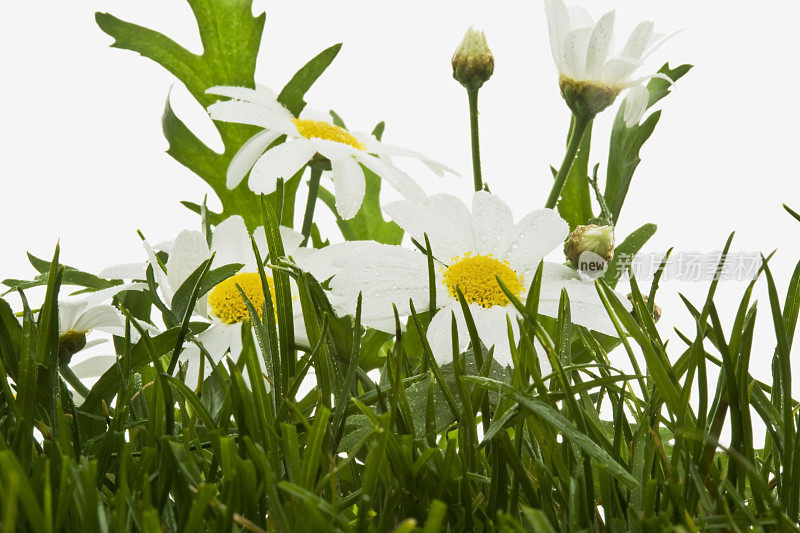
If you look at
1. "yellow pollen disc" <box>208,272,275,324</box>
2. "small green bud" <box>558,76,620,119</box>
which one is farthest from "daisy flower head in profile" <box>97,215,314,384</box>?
"small green bud" <box>558,76,620,119</box>

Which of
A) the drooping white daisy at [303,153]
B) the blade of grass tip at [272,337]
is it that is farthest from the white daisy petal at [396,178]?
the blade of grass tip at [272,337]

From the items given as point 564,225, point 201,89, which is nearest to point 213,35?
point 201,89

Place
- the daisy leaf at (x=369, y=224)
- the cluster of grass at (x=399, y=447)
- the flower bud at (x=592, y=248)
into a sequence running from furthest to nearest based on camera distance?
the daisy leaf at (x=369, y=224) → the flower bud at (x=592, y=248) → the cluster of grass at (x=399, y=447)

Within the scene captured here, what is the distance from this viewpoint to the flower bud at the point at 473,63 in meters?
0.30

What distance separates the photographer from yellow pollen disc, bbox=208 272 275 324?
0.26 meters

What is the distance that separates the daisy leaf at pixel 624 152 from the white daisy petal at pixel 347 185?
0.31 ft

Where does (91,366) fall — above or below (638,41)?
below

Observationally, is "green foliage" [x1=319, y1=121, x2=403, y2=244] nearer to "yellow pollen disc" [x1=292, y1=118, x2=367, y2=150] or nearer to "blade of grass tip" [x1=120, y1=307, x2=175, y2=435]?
"yellow pollen disc" [x1=292, y1=118, x2=367, y2=150]

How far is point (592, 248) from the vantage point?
0.79 ft

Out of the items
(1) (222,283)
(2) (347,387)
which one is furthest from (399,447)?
(1) (222,283)

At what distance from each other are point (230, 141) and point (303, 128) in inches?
3.0

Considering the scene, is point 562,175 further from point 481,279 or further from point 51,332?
point 51,332

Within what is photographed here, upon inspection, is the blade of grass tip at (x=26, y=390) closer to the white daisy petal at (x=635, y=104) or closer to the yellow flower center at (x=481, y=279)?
the yellow flower center at (x=481, y=279)

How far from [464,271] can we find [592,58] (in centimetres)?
9
